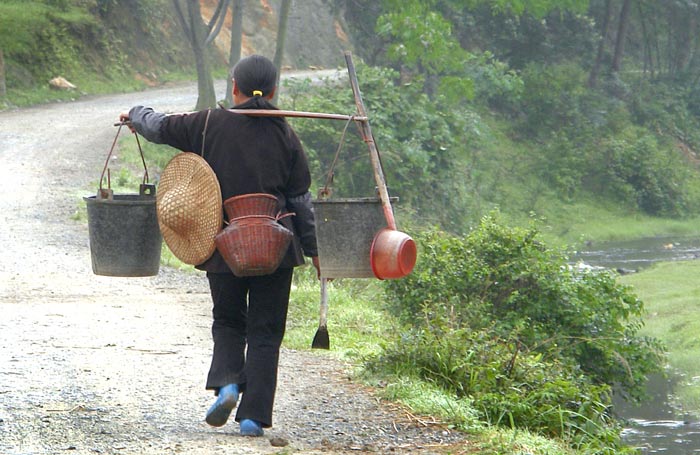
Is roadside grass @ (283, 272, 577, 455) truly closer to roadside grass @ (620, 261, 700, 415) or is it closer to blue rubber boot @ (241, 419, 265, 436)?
blue rubber boot @ (241, 419, 265, 436)

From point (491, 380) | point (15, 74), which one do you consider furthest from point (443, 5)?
point (491, 380)

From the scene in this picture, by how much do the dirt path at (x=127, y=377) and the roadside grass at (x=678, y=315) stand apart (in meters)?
6.65

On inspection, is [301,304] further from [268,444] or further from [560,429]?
[268,444]

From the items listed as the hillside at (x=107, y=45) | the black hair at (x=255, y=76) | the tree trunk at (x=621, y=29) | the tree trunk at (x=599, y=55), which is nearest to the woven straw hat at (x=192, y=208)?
the black hair at (x=255, y=76)

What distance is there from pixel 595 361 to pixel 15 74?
1914cm

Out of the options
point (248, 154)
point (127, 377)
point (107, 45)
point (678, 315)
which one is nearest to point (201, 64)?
point (107, 45)

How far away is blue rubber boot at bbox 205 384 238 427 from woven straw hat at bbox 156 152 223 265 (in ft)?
2.08

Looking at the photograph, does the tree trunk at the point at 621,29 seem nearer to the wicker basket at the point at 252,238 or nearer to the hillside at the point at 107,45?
the hillside at the point at 107,45

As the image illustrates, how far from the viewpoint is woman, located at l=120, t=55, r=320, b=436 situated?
531 centimetres

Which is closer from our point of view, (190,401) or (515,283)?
(190,401)

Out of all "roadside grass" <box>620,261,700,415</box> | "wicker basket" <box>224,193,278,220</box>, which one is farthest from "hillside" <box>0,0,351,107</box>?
"wicker basket" <box>224,193,278,220</box>

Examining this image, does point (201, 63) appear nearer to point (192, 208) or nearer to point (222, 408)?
point (192, 208)

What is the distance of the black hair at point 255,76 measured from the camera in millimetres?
5383

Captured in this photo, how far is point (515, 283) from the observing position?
10812 mm
